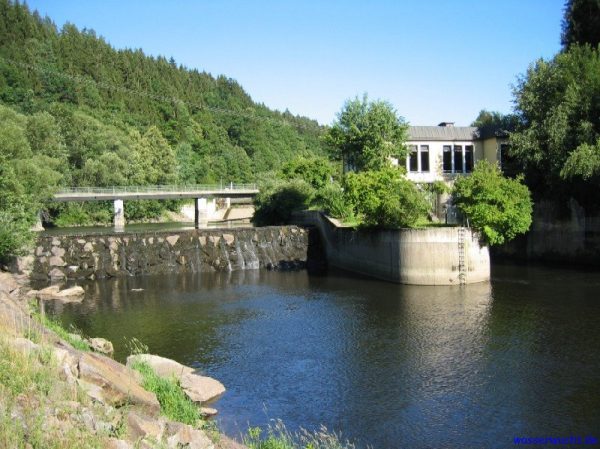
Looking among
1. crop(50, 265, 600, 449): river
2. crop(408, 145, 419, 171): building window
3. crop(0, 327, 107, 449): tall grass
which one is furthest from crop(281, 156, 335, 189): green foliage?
crop(0, 327, 107, 449): tall grass

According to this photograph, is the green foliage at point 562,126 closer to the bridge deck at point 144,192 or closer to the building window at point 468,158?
the building window at point 468,158

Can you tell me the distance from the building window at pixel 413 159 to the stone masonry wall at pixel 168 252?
35.1ft

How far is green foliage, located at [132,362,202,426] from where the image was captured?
13916mm

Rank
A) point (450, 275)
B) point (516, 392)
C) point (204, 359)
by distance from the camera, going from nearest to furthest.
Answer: point (516, 392), point (204, 359), point (450, 275)

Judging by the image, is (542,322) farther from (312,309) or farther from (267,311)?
(267,311)

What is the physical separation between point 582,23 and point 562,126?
12255mm

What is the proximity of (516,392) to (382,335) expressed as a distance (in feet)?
24.5

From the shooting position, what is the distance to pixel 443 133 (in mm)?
49875

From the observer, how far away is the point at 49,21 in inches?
6339

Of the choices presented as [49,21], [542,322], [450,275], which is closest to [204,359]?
[542,322]

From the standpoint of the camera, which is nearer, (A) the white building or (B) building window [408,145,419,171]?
(A) the white building

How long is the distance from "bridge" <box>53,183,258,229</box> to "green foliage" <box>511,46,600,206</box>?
1677 inches

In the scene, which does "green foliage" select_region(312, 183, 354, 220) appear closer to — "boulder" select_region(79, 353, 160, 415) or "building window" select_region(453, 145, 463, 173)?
"building window" select_region(453, 145, 463, 173)

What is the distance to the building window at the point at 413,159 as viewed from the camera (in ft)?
165
